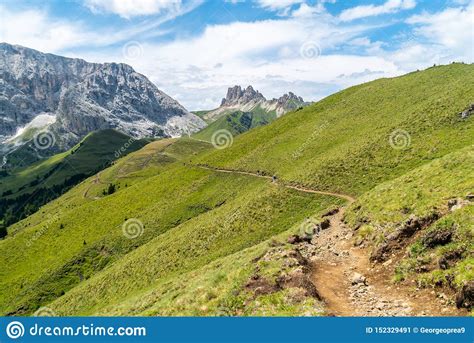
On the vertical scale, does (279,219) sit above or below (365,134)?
below

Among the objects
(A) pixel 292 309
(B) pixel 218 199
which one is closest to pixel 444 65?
(B) pixel 218 199

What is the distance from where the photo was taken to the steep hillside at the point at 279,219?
20.5 metres

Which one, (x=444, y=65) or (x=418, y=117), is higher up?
(x=444, y=65)

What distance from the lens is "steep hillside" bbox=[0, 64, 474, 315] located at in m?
20.5

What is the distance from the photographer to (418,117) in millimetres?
66000

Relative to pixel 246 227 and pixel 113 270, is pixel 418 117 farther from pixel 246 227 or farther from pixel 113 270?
pixel 113 270

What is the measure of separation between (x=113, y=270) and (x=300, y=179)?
3478 cm

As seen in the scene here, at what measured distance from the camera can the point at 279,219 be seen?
1976 inches

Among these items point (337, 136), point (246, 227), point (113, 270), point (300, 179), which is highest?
point (337, 136)

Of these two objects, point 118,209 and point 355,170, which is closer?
point 355,170

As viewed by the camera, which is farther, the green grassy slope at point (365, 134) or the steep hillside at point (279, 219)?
the green grassy slope at point (365, 134)

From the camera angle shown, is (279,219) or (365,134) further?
(365,134)

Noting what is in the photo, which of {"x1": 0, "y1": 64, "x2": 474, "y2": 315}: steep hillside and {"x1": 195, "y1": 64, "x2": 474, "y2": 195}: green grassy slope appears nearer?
{"x1": 0, "y1": 64, "x2": 474, "y2": 315}: steep hillside
